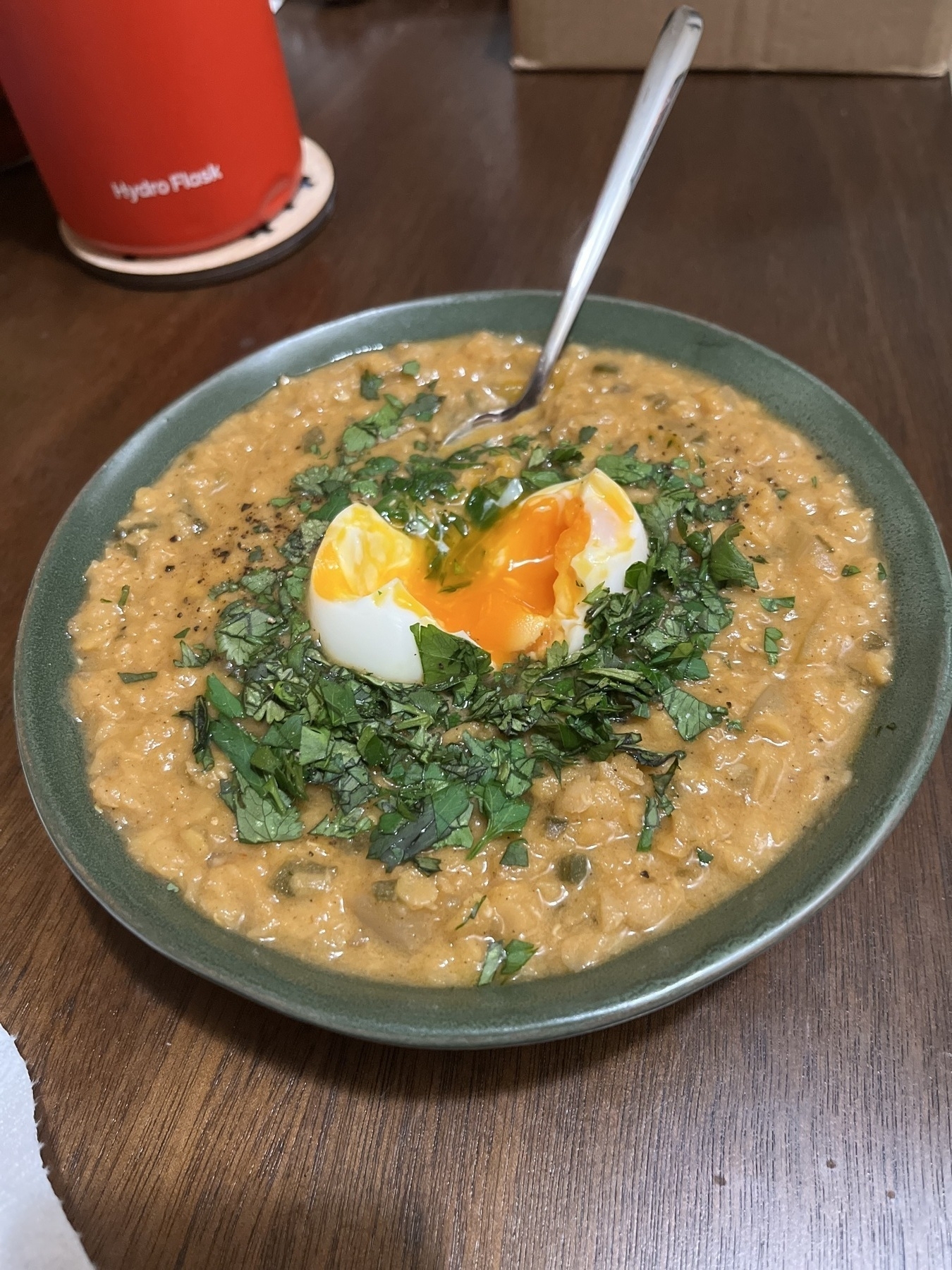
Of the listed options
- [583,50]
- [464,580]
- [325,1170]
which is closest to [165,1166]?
[325,1170]

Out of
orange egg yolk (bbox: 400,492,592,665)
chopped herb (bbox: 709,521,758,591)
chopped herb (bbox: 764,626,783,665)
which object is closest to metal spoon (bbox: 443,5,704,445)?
orange egg yolk (bbox: 400,492,592,665)

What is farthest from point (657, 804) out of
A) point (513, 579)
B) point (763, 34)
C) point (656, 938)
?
point (763, 34)

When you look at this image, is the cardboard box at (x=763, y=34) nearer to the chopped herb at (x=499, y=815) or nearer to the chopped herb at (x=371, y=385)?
the chopped herb at (x=371, y=385)

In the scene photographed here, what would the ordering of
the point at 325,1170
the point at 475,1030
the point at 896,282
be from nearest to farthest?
the point at 475,1030, the point at 325,1170, the point at 896,282

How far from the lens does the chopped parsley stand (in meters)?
1.63

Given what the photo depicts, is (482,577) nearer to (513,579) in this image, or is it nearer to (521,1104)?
(513,579)

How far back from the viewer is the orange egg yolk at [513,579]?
6.26 ft

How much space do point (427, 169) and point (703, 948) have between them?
3264mm

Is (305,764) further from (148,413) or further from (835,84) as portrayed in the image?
(835,84)

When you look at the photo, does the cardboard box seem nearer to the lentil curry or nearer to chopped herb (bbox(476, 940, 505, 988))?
the lentil curry

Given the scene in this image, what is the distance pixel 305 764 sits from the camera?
5.54 ft

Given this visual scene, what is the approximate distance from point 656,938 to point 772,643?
2.32 feet

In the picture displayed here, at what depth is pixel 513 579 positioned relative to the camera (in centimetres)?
204

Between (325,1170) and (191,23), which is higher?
(191,23)
